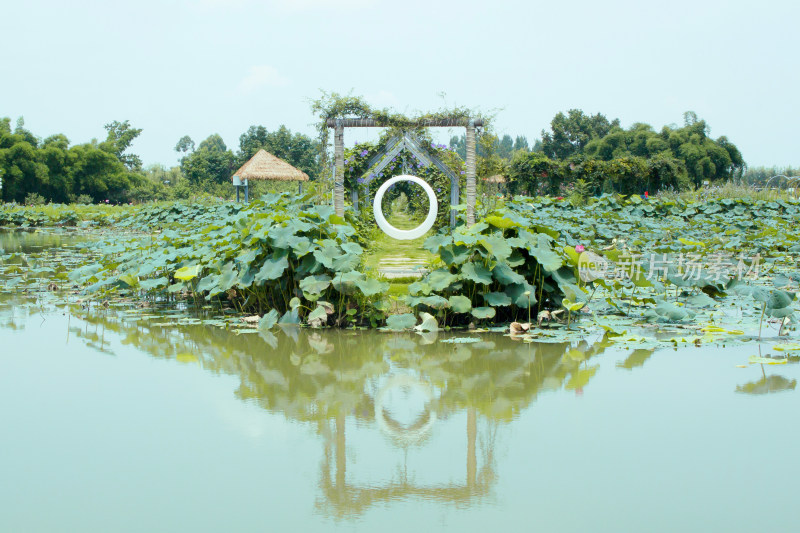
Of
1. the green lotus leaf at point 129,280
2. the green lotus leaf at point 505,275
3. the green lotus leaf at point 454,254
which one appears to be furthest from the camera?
the green lotus leaf at point 129,280

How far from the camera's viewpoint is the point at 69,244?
41.7 ft

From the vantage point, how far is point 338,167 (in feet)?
25.4

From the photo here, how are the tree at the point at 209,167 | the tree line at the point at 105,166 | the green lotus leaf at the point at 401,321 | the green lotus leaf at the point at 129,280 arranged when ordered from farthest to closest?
the tree at the point at 209,167
the tree line at the point at 105,166
the green lotus leaf at the point at 129,280
the green lotus leaf at the point at 401,321

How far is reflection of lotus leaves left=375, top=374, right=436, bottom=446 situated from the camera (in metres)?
2.85

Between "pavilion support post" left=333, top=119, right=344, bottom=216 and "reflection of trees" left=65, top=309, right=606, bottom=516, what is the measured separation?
9.64ft

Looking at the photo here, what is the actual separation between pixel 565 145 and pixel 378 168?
30.0m

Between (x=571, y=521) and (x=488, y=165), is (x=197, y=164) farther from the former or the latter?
(x=571, y=521)

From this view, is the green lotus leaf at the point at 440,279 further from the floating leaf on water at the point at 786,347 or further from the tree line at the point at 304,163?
the tree line at the point at 304,163

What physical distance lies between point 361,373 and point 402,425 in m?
0.86

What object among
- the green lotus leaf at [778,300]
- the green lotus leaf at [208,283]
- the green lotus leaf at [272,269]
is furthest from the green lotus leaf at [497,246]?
the green lotus leaf at [208,283]

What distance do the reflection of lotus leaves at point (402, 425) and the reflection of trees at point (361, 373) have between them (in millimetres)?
26

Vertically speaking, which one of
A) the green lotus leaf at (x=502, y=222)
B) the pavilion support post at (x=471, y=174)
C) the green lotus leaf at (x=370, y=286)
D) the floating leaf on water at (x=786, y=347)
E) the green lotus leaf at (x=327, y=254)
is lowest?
the floating leaf on water at (x=786, y=347)

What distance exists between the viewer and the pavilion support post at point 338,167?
25.5 ft

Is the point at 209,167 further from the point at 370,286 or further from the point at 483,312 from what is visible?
the point at 483,312
